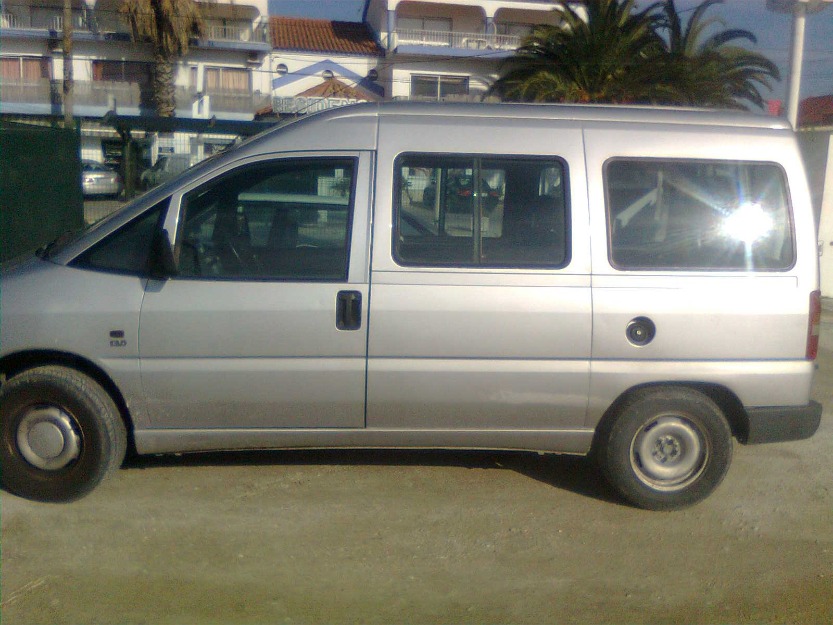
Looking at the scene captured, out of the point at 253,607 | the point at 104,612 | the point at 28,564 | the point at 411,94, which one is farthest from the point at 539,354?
the point at 411,94

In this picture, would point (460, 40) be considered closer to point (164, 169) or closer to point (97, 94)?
point (97, 94)

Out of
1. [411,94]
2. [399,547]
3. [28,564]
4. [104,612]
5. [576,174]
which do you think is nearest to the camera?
[104,612]

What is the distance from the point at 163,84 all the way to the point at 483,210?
3284cm

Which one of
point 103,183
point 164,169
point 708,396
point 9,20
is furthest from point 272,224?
point 9,20

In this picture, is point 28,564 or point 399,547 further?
point 399,547

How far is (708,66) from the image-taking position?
2220 centimetres

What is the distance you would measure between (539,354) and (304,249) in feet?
4.56

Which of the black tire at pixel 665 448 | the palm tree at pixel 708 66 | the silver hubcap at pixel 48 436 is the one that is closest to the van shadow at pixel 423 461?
the black tire at pixel 665 448

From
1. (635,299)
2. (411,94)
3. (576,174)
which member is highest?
(411,94)

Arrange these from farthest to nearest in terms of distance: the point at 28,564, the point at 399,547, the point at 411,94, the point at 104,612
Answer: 1. the point at 411,94
2. the point at 399,547
3. the point at 28,564
4. the point at 104,612

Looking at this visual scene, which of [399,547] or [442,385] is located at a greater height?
[442,385]

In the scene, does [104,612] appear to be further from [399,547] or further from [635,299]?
[635,299]

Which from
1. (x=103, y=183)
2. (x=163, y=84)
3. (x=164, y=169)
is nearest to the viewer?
(x=103, y=183)

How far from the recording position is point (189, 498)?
4.74m
